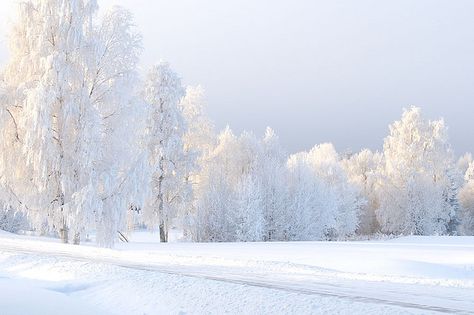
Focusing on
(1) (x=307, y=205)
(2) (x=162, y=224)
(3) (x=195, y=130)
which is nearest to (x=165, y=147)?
(3) (x=195, y=130)

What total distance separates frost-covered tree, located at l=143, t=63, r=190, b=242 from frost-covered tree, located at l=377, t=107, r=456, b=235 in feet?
82.4

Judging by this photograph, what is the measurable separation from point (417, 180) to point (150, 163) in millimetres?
28698

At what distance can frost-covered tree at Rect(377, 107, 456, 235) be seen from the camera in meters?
51.1

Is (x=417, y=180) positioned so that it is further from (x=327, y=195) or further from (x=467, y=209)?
(x=467, y=209)

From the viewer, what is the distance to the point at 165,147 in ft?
116

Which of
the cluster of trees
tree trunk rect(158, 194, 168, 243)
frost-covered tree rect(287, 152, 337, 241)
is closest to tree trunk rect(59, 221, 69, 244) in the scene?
the cluster of trees

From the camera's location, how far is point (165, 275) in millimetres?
12234

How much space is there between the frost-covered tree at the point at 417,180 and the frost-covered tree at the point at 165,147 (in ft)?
82.4

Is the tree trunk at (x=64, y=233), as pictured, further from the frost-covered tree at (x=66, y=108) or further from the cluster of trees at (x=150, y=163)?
the frost-covered tree at (x=66, y=108)

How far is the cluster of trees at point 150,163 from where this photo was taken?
2164cm

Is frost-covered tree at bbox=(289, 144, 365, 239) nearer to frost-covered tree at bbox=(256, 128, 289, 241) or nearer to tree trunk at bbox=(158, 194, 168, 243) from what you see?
frost-covered tree at bbox=(256, 128, 289, 241)

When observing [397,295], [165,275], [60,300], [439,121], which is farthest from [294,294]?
[439,121]

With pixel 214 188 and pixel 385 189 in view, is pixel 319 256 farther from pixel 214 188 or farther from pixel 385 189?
pixel 385 189

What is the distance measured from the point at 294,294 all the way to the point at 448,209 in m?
48.2
